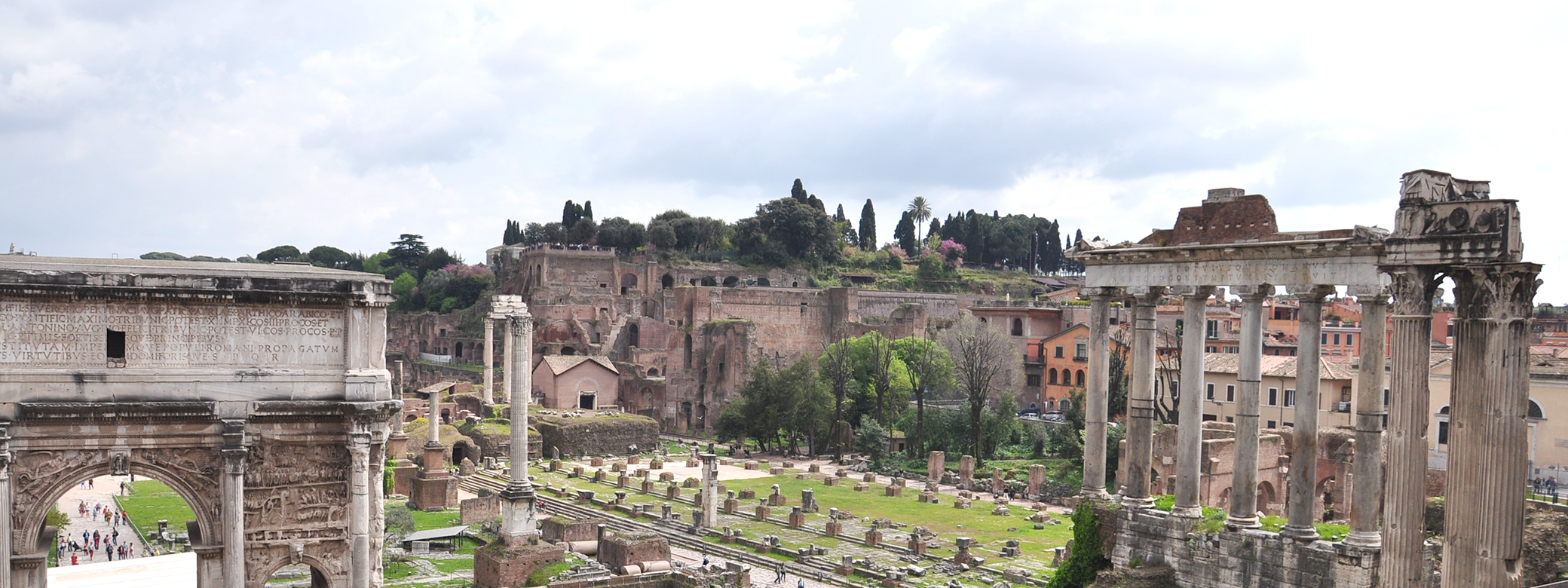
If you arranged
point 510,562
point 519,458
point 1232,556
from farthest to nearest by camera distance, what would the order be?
point 519,458 < point 510,562 < point 1232,556

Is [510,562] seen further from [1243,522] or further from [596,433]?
[596,433]

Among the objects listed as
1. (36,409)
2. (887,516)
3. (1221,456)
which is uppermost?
(36,409)

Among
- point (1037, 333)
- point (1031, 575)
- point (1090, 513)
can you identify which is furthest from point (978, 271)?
point (1090, 513)

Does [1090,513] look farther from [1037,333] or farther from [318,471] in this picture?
[1037,333]

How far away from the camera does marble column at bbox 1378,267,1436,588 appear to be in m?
7.22

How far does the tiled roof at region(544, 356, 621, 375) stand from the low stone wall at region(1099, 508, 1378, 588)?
38.6 m

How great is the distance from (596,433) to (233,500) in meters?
32.4

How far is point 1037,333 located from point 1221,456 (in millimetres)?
26056

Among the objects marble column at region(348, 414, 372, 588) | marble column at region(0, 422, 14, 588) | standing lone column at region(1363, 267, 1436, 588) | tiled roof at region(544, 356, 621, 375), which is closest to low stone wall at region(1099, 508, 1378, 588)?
standing lone column at region(1363, 267, 1436, 588)

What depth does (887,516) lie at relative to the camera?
30188mm

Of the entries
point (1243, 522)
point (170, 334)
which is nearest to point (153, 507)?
point (170, 334)

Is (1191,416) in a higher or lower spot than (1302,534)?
higher

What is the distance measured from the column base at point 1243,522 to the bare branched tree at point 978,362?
2408 centimetres

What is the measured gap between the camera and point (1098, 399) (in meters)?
15.5
